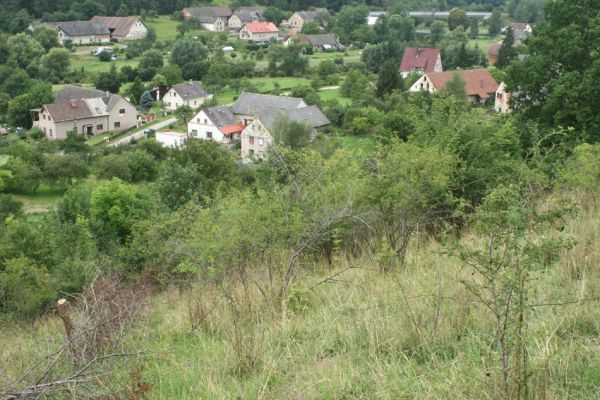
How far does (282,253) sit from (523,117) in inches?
335

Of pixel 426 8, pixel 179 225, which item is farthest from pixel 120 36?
pixel 179 225

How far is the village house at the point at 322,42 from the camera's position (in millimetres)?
65812

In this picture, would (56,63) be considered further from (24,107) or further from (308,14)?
(308,14)

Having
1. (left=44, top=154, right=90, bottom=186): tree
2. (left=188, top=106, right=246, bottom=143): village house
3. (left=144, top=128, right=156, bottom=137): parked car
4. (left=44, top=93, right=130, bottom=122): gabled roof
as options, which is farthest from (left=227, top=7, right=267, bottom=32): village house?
(left=44, top=154, right=90, bottom=186): tree

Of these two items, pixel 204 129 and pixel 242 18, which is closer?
pixel 204 129

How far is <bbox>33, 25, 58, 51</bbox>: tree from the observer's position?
5726cm

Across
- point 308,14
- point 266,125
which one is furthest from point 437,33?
point 266,125

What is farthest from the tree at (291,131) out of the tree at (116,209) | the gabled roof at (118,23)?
the gabled roof at (118,23)

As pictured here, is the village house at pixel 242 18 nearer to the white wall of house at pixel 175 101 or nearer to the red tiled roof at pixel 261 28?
the red tiled roof at pixel 261 28

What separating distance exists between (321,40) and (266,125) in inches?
1563

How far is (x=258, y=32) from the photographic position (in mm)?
72812

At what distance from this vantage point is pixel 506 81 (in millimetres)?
13094

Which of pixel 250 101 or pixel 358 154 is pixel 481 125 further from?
pixel 250 101

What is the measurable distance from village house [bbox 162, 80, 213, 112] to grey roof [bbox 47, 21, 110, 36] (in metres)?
30.9
